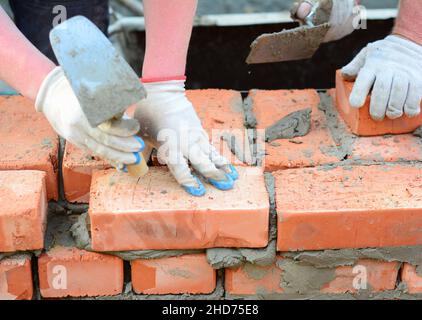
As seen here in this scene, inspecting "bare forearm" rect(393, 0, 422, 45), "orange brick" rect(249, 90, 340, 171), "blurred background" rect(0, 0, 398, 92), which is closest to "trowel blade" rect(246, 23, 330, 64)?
"orange brick" rect(249, 90, 340, 171)

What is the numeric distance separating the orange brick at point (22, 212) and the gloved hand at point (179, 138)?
13.5 inches

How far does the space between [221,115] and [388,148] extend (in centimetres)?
53

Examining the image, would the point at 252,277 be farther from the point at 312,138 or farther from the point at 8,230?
the point at 8,230

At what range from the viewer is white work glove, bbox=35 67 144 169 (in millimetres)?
1801

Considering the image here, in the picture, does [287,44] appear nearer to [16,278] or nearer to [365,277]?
[365,277]

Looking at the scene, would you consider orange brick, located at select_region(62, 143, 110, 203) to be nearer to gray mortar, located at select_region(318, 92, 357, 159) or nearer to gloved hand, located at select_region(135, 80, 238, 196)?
gloved hand, located at select_region(135, 80, 238, 196)

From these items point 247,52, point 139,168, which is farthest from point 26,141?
point 247,52

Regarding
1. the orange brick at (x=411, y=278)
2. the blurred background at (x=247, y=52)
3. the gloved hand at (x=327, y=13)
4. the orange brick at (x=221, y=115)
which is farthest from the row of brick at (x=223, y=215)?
the blurred background at (x=247, y=52)

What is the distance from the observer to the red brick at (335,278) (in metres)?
2.02

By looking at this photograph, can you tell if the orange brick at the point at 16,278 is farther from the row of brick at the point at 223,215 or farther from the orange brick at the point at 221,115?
the orange brick at the point at 221,115

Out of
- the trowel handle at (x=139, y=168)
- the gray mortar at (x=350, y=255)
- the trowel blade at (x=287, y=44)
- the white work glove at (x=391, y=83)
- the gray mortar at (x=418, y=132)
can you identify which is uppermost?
the trowel blade at (x=287, y=44)

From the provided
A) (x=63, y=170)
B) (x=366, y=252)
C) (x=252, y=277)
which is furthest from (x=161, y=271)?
(x=366, y=252)

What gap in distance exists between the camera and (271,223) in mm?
1964
